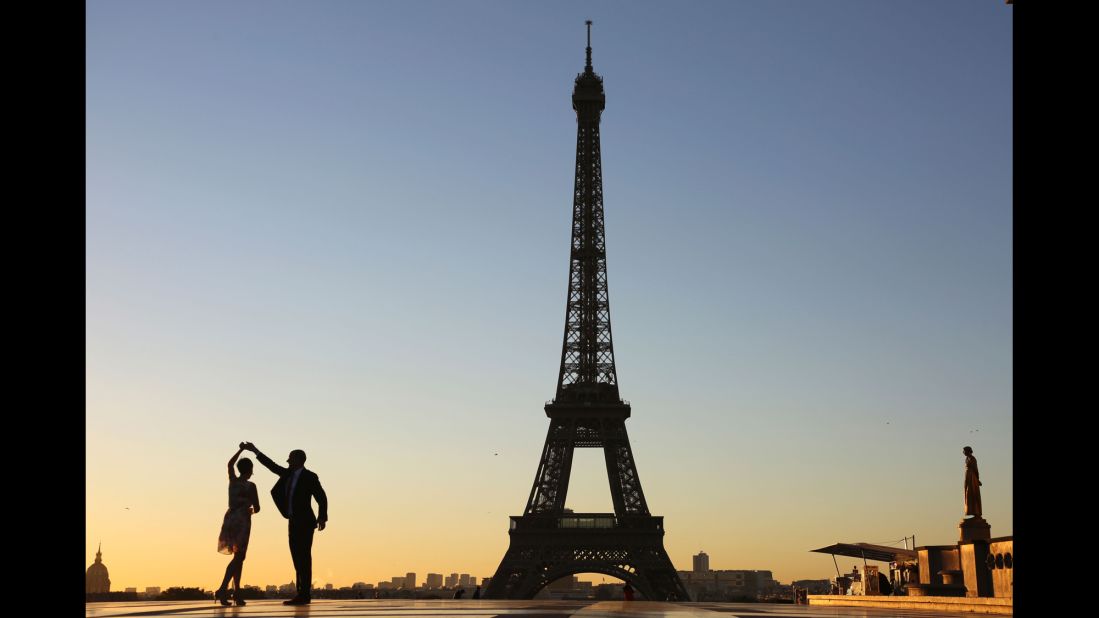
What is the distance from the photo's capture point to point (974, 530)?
3056cm

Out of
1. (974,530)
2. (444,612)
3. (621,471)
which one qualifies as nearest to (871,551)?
(974,530)

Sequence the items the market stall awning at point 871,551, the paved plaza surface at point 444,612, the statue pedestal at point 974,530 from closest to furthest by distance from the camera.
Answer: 1. the paved plaza surface at point 444,612
2. the statue pedestal at point 974,530
3. the market stall awning at point 871,551

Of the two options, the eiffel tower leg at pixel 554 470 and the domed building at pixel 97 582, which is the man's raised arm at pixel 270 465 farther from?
the eiffel tower leg at pixel 554 470

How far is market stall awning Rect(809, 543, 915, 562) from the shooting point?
44.4 meters

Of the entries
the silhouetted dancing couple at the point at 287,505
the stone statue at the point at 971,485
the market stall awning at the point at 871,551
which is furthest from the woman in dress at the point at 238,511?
the market stall awning at the point at 871,551

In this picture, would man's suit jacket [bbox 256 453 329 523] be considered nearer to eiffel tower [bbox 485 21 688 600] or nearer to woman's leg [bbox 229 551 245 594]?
woman's leg [bbox 229 551 245 594]

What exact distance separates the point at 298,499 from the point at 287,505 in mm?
150

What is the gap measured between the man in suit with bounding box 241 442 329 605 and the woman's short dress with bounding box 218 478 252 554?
770 mm

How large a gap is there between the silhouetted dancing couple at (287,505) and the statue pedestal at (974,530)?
20.3 m

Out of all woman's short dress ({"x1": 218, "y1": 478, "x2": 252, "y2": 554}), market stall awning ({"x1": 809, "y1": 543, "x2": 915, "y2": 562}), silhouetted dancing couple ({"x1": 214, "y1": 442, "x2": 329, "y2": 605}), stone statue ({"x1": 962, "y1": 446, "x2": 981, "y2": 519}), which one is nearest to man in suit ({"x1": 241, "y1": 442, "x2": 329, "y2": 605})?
silhouetted dancing couple ({"x1": 214, "y1": 442, "x2": 329, "y2": 605})

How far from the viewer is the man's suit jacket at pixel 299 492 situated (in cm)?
1462
